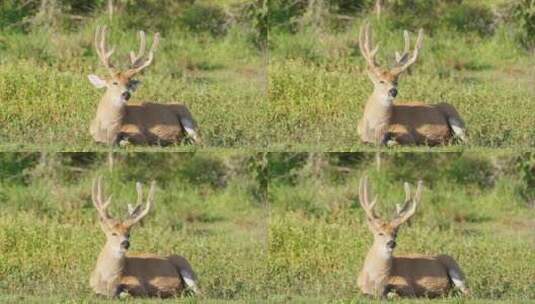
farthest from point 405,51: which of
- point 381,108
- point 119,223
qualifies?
point 119,223

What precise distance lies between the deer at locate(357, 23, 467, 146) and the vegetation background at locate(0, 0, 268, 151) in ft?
3.18

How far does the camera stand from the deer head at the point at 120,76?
16.3 m

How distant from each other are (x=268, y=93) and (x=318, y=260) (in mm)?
1396

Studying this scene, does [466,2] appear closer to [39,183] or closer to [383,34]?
[383,34]

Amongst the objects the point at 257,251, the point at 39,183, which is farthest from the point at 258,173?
the point at 39,183

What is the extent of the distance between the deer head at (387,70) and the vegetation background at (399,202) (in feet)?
2.46

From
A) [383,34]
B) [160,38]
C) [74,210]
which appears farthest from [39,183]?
[383,34]

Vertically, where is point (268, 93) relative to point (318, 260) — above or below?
above

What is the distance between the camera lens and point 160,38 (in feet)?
56.9

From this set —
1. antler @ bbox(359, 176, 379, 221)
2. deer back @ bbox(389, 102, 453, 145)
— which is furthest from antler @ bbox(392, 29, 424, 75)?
antler @ bbox(359, 176, 379, 221)

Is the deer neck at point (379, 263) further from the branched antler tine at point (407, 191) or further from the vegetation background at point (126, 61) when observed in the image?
the vegetation background at point (126, 61)

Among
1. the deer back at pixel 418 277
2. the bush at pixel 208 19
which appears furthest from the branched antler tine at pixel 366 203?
the bush at pixel 208 19

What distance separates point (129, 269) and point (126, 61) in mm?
1923

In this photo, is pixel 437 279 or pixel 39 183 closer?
pixel 437 279
